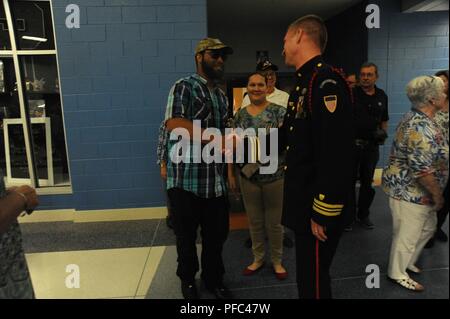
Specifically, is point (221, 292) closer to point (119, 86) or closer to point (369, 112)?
point (369, 112)

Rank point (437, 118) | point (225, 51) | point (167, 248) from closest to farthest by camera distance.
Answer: point (437, 118)
point (225, 51)
point (167, 248)

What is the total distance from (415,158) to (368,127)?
2.34 ft

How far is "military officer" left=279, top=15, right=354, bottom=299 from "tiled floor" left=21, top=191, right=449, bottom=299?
35cm

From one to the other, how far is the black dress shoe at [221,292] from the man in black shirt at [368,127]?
101 cm

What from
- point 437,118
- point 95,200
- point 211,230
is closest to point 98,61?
point 95,200

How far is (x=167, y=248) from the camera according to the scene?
8.55 ft

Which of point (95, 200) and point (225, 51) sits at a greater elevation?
point (225, 51)

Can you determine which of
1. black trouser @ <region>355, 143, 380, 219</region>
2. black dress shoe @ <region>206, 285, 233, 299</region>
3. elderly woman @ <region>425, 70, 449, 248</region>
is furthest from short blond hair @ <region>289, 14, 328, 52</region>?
black trouser @ <region>355, 143, 380, 219</region>

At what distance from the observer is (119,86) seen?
3.14 metres

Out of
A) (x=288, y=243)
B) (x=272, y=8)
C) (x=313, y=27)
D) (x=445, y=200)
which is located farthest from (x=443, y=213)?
(x=272, y=8)

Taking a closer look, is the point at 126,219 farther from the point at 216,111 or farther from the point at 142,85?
the point at 216,111

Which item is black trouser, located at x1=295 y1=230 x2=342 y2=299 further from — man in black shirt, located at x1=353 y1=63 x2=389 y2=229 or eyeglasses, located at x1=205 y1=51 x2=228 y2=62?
eyeglasses, located at x1=205 y1=51 x2=228 y2=62

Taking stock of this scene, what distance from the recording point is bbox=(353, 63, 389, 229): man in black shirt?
1.72m
